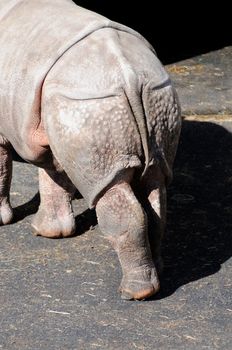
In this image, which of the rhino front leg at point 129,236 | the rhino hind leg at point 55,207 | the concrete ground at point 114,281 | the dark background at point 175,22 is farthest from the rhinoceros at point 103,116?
the dark background at point 175,22

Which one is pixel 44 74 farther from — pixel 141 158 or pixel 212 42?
pixel 212 42

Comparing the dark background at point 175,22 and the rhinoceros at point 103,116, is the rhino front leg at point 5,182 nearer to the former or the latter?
the rhinoceros at point 103,116

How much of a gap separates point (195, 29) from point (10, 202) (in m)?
3.83

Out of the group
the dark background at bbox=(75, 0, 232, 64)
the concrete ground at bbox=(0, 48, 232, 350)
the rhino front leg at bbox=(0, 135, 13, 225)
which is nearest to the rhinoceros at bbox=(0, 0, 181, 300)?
the concrete ground at bbox=(0, 48, 232, 350)

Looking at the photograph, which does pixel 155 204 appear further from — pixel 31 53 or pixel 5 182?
pixel 5 182

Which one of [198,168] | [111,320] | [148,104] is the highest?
[148,104]

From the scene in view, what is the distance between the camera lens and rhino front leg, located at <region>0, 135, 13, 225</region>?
198 inches

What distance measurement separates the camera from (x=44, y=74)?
14.1 ft

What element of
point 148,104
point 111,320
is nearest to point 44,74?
point 148,104

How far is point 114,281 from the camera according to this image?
178 inches

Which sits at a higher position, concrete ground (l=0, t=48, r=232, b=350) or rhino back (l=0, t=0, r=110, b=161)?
rhino back (l=0, t=0, r=110, b=161)

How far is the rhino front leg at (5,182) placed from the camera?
16.5 ft

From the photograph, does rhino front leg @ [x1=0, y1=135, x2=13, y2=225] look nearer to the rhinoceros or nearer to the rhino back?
the rhino back

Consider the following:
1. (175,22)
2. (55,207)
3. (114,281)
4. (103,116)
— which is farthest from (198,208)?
(175,22)
